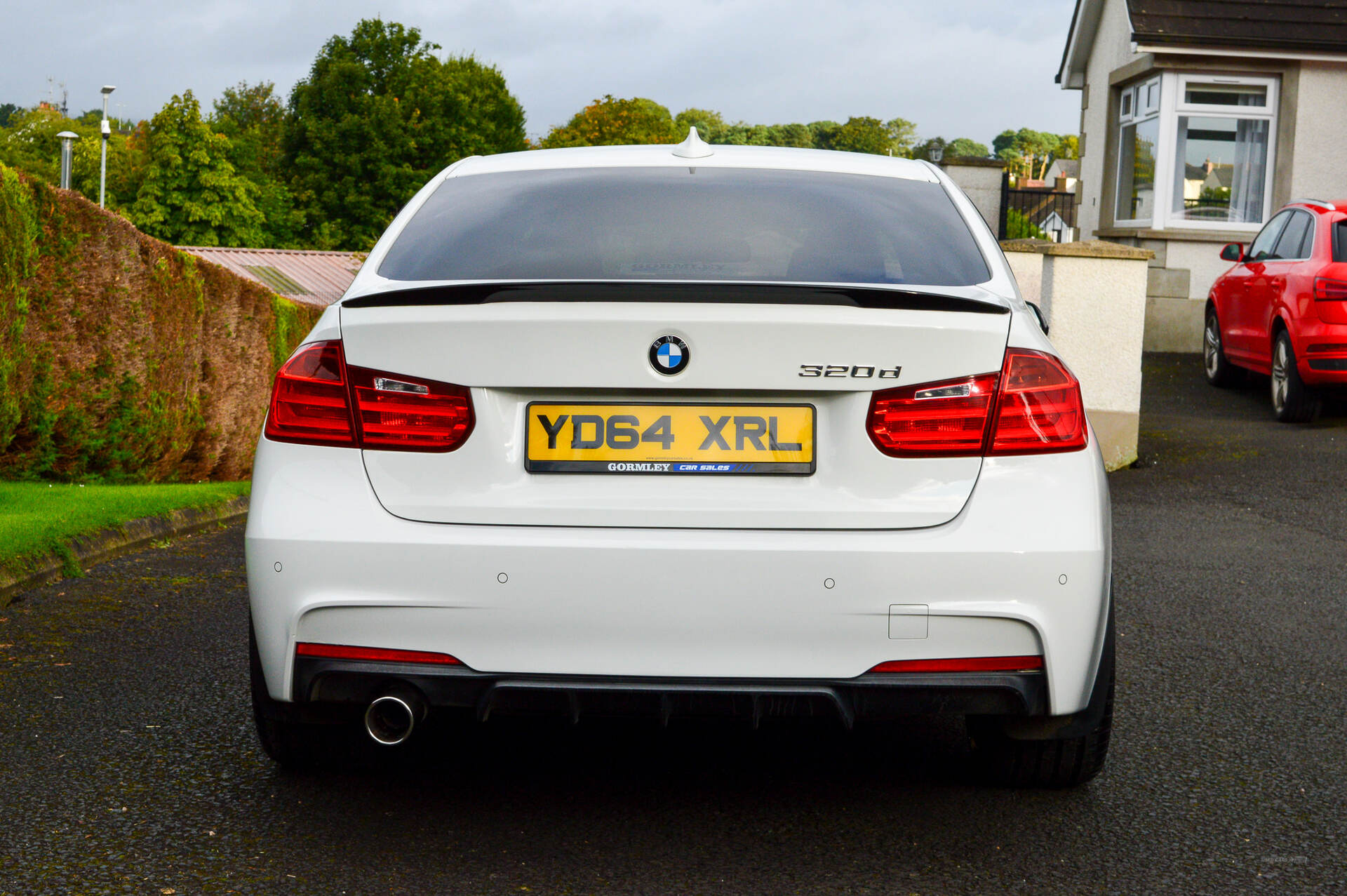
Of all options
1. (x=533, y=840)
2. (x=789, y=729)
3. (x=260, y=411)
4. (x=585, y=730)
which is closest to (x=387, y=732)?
(x=533, y=840)

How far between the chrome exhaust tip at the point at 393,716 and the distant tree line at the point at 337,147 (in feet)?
204

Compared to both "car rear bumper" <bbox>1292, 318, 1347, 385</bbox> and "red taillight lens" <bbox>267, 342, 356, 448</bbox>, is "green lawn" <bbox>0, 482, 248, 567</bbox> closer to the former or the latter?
"red taillight lens" <bbox>267, 342, 356, 448</bbox>

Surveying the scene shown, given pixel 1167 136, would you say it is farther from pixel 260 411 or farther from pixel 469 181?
pixel 469 181

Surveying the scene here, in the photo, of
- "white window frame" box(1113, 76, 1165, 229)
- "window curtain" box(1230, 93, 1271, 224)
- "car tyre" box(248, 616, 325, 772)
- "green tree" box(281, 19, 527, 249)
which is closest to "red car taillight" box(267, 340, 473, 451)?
"car tyre" box(248, 616, 325, 772)

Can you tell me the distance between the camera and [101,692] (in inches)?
191

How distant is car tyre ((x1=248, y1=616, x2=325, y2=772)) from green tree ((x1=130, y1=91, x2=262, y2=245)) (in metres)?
73.3

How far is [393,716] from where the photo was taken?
11.0ft

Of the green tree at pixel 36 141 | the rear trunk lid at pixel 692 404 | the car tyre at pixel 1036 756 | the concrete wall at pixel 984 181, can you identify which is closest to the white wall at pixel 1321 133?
the concrete wall at pixel 984 181

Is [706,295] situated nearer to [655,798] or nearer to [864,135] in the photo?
[655,798]

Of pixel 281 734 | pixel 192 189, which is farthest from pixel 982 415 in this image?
pixel 192 189

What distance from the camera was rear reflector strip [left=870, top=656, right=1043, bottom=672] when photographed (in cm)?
318

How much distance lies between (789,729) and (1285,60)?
19.3 metres

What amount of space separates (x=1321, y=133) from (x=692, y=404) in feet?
67.0

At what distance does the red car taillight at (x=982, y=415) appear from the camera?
3.20 metres
